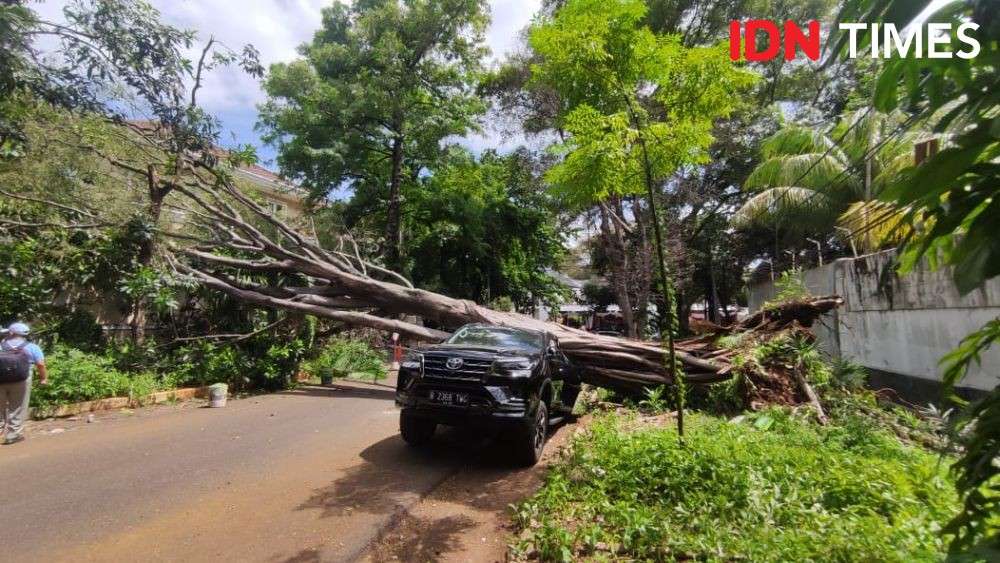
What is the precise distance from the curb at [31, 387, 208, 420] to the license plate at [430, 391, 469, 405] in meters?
6.41

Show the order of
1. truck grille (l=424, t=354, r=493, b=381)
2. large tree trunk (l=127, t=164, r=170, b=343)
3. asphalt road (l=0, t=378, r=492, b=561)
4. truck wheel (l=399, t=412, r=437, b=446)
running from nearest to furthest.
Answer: asphalt road (l=0, t=378, r=492, b=561) → truck grille (l=424, t=354, r=493, b=381) → truck wheel (l=399, t=412, r=437, b=446) → large tree trunk (l=127, t=164, r=170, b=343)

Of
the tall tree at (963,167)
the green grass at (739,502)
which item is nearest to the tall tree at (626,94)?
the green grass at (739,502)

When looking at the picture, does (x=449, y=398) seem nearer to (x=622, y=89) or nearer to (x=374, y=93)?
(x=622, y=89)

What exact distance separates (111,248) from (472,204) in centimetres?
1116

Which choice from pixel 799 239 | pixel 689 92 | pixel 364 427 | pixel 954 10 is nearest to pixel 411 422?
pixel 364 427

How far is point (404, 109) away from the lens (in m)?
17.5

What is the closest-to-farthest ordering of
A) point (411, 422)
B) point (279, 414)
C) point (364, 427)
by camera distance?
point (411, 422)
point (364, 427)
point (279, 414)

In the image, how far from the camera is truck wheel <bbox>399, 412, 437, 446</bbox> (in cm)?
622

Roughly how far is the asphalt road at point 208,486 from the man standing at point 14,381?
0.26 meters

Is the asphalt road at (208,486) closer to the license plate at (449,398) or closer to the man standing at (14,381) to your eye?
the man standing at (14,381)

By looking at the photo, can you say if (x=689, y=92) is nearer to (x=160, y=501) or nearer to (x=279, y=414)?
(x=160, y=501)

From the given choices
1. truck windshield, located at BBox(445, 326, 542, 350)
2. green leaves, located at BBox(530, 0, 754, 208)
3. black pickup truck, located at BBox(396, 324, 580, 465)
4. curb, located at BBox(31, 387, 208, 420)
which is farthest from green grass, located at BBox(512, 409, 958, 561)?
curb, located at BBox(31, 387, 208, 420)

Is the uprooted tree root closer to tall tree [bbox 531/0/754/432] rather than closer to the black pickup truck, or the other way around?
tall tree [bbox 531/0/754/432]

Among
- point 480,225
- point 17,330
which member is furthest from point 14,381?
point 480,225
